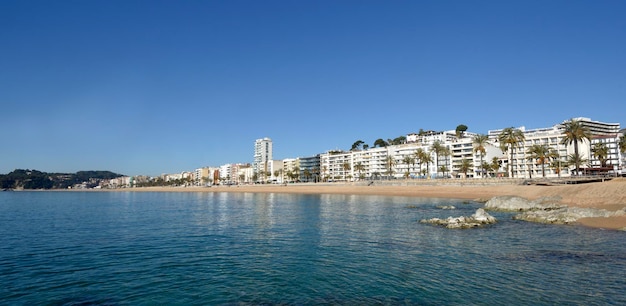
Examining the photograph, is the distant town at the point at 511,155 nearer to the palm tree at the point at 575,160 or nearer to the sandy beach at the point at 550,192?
the palm tree at the point at 575,160

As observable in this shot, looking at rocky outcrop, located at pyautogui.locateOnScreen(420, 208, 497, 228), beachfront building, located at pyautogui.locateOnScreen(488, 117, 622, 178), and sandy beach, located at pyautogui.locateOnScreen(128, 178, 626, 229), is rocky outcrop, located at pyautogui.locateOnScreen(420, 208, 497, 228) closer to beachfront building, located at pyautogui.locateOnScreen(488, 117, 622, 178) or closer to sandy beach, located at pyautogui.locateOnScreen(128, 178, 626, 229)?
sandy beach, located at pyautogui.locateOnScreen(128, 178, 626, 229)

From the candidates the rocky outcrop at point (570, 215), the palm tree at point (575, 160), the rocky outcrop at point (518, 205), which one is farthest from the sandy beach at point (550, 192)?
the palm tree at point (575, 160)

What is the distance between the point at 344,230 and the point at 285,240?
22.3 feet

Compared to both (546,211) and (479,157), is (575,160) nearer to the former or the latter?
(479,157)

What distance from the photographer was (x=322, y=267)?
1886 cm

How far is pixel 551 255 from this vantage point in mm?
20328

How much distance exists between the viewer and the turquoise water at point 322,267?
14.1 metres

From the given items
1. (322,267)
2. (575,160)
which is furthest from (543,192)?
(322,267)

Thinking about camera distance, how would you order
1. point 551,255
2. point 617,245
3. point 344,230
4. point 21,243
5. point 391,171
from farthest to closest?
A: point 391,171, point 344,230, point 21,243, point 617,245, point 551,255

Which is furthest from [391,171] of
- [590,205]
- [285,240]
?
[285,240]

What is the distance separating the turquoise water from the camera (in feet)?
46.3

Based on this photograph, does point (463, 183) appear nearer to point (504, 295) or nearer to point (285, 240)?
point (285, 240)

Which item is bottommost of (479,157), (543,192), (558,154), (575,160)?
(543,192)

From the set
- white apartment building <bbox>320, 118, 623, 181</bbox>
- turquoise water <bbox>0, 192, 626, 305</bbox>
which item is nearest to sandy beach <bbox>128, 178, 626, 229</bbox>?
turquoise water <bbox>0, 192, 626, 305</bbox>
